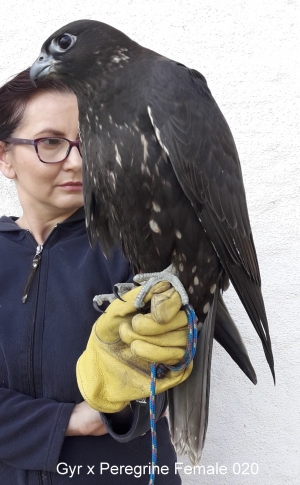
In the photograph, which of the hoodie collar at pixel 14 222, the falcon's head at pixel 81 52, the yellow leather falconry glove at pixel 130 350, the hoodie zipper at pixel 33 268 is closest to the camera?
the yellow leather falconry glove at pixel 130 350

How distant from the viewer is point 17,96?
171cm

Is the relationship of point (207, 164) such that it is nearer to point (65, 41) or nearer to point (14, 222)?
point (65, 41)

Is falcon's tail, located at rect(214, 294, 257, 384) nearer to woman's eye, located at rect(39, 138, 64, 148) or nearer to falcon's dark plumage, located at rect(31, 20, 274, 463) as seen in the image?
falcon's dark plumage, located at rect(31, 20, 274, 463)

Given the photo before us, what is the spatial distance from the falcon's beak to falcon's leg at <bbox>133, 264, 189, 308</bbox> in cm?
64

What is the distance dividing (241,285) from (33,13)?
62.1 inches

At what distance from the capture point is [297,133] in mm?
2107

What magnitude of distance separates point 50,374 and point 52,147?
2.29ft

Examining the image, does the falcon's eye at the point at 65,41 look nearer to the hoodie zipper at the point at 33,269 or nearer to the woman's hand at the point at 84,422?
the hoodie zipper at the point at 33,269

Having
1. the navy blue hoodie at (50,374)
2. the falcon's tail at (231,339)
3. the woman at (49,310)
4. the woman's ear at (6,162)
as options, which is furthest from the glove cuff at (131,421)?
the woman's ear at (6,162)

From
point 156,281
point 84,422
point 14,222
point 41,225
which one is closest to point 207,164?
point 156,281

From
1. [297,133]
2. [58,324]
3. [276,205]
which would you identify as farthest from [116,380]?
[297,133]

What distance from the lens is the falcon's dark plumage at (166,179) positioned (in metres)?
1.42

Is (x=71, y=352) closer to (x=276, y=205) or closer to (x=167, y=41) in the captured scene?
(x=276, y=205)

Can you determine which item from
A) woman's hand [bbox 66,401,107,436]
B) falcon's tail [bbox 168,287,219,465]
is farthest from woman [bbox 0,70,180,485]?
falcon's tail [bbox 168,287,219,465]
